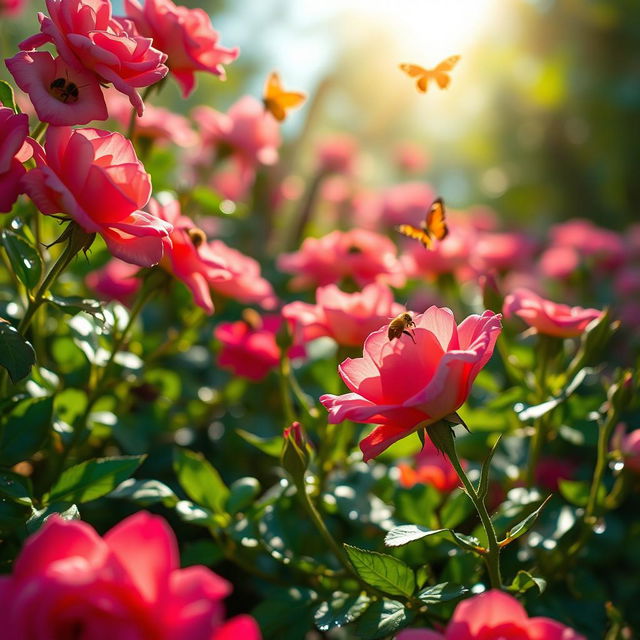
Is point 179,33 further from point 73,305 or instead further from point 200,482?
point 200,482

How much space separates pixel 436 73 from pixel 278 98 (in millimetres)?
158

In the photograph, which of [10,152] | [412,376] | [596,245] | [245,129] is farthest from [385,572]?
[596,245]

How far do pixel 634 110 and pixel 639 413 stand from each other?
83.1 inches

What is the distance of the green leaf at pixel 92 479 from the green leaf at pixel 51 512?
1.1 inches

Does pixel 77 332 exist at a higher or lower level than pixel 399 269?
lower

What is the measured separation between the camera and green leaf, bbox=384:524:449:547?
1.43ft

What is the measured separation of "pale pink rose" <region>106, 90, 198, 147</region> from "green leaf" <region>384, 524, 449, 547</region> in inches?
23.7

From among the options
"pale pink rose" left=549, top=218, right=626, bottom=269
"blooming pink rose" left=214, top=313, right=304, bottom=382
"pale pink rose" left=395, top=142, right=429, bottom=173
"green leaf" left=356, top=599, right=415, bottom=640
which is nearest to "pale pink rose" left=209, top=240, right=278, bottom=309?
"blooming pink rose" left=214, top=313, right=304, bottom=382

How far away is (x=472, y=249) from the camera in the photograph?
1014mm

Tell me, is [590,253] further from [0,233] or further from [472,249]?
[0,233]

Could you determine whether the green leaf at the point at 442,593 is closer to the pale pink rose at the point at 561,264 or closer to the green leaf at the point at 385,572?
the green leaf at the point at 385,572

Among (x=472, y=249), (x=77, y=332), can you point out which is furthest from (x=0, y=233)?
(x=472, y=249)

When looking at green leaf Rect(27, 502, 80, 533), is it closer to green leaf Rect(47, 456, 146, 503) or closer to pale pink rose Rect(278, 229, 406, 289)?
green leaf Rect(47, 456, 146, 503)

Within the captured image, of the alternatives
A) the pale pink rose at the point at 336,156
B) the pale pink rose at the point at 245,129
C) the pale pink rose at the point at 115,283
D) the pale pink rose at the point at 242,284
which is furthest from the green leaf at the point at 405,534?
the pale pink rose at the point at 336,156
